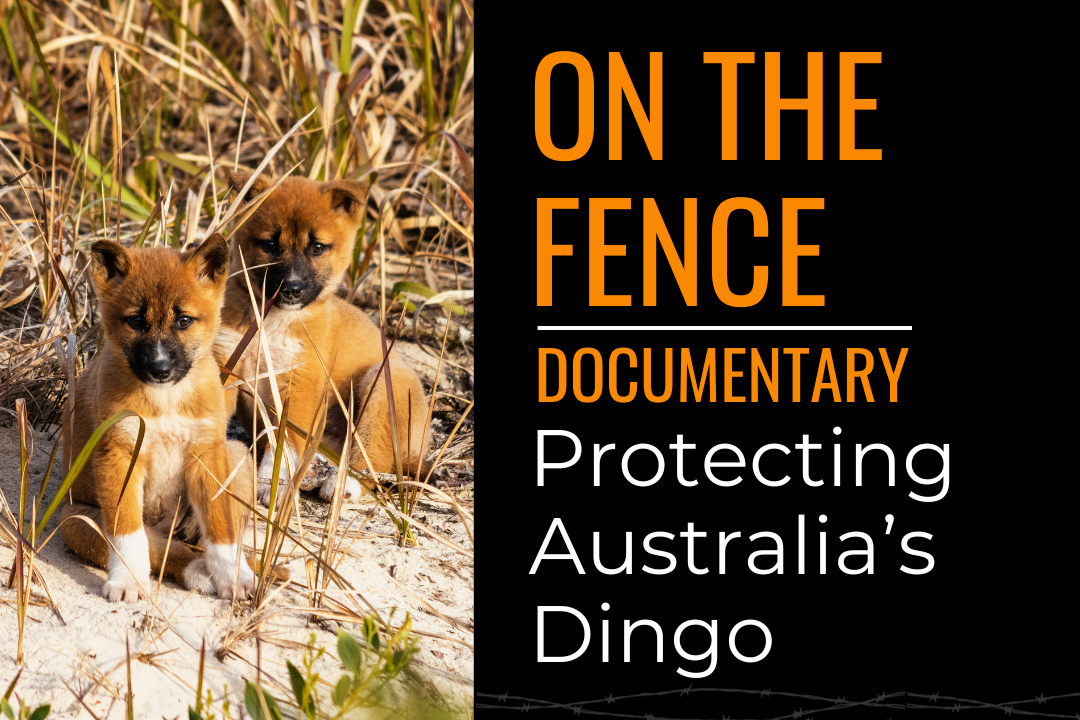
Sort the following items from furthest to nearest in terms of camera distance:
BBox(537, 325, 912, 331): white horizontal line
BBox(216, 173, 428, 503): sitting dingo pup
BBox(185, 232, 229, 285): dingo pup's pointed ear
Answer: BBox(216, 173, 428, 503): sitting dingo pup
BBox(537, 325, 912, 331): white horizontal line
BBox(185, 232, 229, 285): dingo pup's pointed ear

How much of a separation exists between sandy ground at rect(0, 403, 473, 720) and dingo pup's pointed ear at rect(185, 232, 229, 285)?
3.24ft

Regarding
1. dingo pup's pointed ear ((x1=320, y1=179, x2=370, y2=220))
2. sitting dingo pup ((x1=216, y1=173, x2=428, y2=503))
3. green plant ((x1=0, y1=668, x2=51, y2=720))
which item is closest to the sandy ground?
green plant ((x1=0, y1=668, x2=51, y2=720))

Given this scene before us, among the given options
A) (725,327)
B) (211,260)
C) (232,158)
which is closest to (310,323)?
(211,260)

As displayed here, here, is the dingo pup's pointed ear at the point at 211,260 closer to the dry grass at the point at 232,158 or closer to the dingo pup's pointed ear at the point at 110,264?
the dingo pup's pointed ear at the point at 110,264

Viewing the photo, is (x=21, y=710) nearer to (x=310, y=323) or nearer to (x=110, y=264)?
(x=110, y=264)

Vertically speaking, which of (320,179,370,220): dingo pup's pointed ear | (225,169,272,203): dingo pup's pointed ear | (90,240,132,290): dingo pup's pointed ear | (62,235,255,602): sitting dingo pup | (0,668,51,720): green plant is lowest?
(0,668,51,720): green plant

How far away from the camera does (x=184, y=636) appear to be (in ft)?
10.5

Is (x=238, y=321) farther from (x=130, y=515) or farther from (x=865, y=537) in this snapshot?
(x=865, y=537)

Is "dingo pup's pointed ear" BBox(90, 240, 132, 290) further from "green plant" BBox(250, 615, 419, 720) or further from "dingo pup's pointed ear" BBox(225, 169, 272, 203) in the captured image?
"green plant" BBox(250, 615, 419, 720)

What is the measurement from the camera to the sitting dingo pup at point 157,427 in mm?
3361

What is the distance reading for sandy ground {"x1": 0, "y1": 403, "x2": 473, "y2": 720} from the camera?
2.94 metres

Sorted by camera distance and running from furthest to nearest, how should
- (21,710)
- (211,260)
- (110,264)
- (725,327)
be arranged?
(725,327) → (211,260) → (110,264) → (21,710)

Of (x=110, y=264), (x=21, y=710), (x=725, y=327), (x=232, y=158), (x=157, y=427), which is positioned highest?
(x=232, y=158)

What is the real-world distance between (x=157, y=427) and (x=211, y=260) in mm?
594
